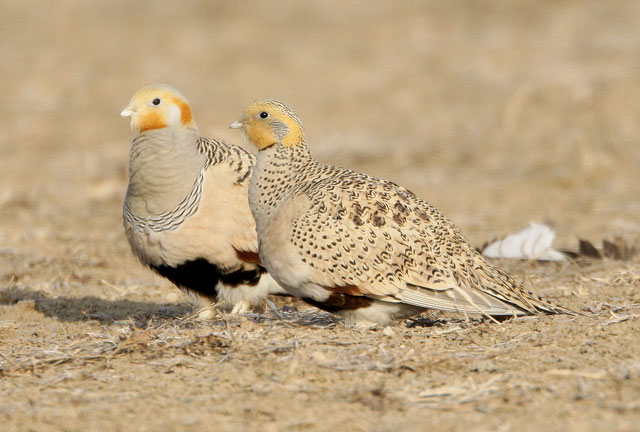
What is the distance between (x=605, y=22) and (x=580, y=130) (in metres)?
5.80

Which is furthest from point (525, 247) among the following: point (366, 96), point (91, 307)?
point (366, 96)

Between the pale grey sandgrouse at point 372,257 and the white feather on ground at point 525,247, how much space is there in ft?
7.42

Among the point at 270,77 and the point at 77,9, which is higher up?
the point at 77,9

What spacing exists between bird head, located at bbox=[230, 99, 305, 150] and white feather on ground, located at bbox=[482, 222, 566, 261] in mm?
2542

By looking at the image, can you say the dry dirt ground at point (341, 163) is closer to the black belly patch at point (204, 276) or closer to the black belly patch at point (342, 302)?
the black belly patch at point (342, 302)

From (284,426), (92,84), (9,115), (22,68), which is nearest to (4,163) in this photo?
(9,115)

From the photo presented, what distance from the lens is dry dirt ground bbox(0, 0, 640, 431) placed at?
11.8 feet

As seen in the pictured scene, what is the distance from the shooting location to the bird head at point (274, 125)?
16.0 ft

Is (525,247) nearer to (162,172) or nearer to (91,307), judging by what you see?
(162,172)

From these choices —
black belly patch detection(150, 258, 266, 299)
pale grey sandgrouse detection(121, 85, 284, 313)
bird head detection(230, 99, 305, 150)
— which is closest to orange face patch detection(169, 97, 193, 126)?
pale grey sandgrouse detection(121, 85, 284, 313)

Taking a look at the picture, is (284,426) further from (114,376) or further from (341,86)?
(341,86)

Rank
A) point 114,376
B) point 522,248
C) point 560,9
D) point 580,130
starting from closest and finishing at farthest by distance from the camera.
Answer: point 114,376 → point 522,248 → point 580,130 → point 560,9

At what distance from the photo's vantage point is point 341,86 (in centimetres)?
1580

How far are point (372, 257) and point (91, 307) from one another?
245 centimetres
